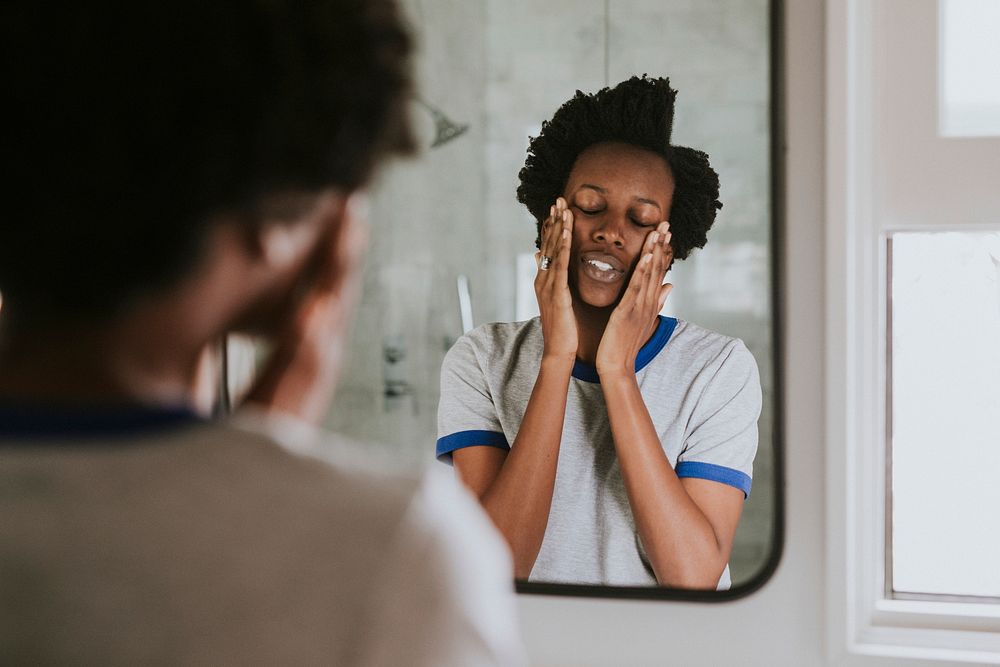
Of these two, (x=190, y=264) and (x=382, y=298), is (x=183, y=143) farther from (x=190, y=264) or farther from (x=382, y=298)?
(x=382, y=298)

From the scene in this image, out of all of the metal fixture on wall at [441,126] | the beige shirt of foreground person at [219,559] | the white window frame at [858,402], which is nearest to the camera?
the beige shirt of foreground person at [219,559]

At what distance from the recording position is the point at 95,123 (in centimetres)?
29

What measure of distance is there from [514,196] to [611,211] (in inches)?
4.8

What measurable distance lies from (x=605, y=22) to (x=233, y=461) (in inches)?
34.5

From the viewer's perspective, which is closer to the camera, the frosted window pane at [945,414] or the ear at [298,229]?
the ear at [298,229]

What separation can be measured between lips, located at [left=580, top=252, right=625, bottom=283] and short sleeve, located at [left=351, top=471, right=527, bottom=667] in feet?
2.45

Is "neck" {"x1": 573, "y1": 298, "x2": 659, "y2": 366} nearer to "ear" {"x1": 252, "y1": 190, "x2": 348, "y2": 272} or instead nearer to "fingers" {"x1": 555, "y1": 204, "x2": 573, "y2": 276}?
"fingers" {"x1": 555, "y1": 204, "x2": 573, "y2": 276}

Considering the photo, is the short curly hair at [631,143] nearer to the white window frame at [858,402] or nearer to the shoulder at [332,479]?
the white window frame at [858,402]

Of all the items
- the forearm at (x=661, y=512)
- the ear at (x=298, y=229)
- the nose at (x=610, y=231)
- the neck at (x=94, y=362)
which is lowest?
the forearm at (x=661, y=512)

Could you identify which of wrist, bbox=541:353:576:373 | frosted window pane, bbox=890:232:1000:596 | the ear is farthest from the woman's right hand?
the ear

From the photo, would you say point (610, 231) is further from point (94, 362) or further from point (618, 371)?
point (94, 362)

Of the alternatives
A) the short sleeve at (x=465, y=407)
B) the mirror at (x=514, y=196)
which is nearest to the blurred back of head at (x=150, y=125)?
the mirror at (x=514, y=196)

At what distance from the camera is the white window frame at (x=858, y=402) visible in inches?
38.3

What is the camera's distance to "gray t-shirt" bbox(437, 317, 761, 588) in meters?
1.00
